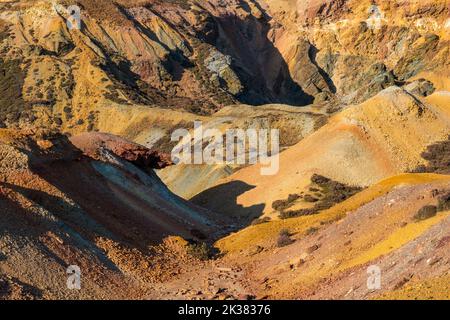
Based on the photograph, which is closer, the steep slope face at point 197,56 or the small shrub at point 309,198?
the small shrub at point 309,198

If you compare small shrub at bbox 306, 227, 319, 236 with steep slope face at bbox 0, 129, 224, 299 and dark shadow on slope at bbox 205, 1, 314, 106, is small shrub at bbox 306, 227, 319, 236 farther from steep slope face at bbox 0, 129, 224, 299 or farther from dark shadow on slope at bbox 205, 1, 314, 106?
dark shadow on slope at bbox 205, 1, 314, 106

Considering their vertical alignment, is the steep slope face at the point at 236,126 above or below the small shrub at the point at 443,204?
above

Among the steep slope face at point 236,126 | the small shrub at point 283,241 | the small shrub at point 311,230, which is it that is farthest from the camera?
the steep slope face at point 236,126

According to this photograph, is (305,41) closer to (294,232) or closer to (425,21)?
(425,21)

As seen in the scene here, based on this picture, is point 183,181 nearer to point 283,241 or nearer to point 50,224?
point 283,241

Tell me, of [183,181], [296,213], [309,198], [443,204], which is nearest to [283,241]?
[443,204]

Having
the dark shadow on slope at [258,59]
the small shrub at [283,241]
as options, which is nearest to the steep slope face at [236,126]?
the small shrub at [283,241]

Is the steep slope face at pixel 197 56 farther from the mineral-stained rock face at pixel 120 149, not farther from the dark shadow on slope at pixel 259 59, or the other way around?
the mineral-stained rock face at pixel 120 149
